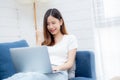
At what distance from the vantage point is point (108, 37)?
267cm

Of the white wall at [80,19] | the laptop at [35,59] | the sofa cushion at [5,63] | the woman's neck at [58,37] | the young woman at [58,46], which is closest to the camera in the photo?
the laptop at [35,59]

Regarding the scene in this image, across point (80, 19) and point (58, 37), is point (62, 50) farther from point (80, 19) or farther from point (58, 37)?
point (80, 19)

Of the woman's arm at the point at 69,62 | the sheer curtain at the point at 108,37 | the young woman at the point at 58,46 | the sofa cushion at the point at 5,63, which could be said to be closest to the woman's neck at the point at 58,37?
the young woman at the point at 58,46

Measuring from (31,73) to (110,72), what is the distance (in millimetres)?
1473

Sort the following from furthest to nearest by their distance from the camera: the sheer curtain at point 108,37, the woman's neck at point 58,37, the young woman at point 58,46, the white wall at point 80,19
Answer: the white wall at point 80,19
the sheer curtain at point 108,37
the woman's neck at point 58,37
the young woman at point 58,46

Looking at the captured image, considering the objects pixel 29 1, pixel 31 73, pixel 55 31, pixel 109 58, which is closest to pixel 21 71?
pixel 31 73

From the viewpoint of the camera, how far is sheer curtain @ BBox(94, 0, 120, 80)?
262 centimetres

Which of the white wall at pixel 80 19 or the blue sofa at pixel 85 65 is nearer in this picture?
the blue sofa at pixel 85 65

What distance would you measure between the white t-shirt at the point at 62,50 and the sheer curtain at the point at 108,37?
91 cm

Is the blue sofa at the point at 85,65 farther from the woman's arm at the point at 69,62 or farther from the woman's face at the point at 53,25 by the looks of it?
the woman's face at the point at 53,25

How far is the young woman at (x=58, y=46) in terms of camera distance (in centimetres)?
174

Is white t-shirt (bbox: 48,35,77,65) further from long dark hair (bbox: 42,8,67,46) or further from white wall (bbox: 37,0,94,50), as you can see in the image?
white wall (bbox: 37,0,94,50)

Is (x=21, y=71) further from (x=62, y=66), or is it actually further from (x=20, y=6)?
(x=20, y=6)

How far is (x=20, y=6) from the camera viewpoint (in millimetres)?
3170
